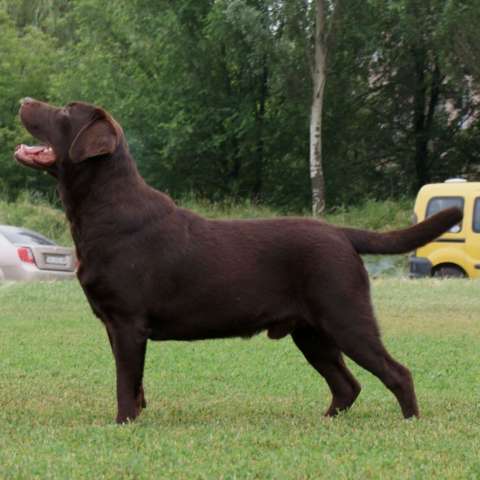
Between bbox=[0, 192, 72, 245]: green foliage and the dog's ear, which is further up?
the dog's ear

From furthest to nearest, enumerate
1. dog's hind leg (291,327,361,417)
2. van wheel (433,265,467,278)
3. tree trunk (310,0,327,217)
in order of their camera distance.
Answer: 1. tree trunk (310,0,327,217)
2. van wheel (433,265,467,278)
3. dog's hind leg (291,327,361,417)

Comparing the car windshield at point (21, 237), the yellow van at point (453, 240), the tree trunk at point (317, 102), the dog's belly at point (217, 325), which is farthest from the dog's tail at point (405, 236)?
the tree trunk at point (317, 102)

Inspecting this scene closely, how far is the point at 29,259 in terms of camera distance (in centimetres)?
1964

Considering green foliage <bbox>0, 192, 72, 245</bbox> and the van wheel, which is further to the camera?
green foliage <bbox>0, 192, 72, 245</bbox>

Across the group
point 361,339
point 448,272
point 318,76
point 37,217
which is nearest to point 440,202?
point 448,272

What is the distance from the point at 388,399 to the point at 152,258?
232cm

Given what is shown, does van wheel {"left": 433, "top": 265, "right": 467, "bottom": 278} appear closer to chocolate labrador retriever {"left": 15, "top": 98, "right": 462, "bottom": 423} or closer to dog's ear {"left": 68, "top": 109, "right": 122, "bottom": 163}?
chocolate labrador retriever {"left": 15, "top": 98, "right": 462, "bottom": 423}

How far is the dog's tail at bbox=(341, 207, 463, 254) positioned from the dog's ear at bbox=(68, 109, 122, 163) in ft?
5.03

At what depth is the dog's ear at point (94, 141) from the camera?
6.38 metres

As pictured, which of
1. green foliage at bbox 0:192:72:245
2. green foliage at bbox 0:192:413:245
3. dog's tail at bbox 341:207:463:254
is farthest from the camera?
green foliage at bbox 0:192:413:245

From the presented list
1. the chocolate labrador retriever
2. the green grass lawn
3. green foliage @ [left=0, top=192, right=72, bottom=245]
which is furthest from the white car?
the chocolate labrador retriever

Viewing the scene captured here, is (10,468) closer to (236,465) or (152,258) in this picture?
(236,465)

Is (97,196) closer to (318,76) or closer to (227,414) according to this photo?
(227,414)

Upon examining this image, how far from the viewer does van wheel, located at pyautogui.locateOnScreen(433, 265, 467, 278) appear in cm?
2116
